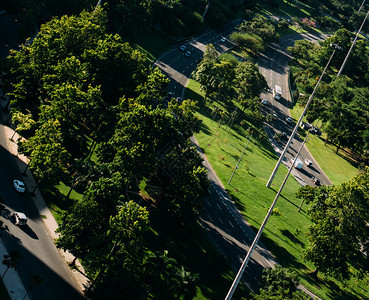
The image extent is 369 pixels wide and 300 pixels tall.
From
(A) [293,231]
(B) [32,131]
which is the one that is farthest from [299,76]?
(B) [32,131]

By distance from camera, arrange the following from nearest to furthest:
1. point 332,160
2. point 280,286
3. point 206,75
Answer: point 280,286 < point 206,75 < point 332,160

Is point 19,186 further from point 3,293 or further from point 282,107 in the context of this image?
point 282,107

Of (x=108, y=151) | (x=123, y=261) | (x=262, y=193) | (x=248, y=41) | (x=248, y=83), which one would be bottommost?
(x=123, y=261)

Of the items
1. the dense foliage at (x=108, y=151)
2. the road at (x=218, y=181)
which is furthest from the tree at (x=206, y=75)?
the dense foliage at (x=108, y=151)

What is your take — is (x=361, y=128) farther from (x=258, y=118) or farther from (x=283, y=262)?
(x=283, y=262)

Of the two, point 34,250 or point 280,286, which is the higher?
point 280,286

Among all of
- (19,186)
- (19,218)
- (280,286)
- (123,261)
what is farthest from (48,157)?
(280,286)

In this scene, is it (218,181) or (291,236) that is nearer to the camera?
(291,236)
